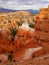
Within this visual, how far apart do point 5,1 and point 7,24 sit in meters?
0.81

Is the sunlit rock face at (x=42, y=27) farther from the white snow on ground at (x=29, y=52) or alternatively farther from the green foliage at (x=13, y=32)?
the green foliage at (x=13, y=32)

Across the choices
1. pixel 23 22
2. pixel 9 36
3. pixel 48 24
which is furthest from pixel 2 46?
pixel 48 24

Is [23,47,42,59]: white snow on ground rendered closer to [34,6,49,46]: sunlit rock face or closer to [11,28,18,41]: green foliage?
[34,6,49,46]: sunlit rock face

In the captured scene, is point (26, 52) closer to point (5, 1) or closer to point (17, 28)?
point (17, 28)

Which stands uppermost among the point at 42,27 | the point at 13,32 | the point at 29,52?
the point at 42,27

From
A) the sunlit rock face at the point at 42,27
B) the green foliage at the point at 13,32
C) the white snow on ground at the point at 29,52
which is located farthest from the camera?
the green foliage at the point at 13,32

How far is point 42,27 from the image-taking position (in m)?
9.39

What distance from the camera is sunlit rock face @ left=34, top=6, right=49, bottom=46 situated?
30.3 ft

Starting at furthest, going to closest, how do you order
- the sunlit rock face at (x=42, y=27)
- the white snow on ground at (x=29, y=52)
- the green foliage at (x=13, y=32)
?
the green foliage at (x=13, y=32) → the white snow on ground at (x=29, y=52) → the sunlit rock face at (x=42, y=27)

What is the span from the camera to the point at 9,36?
9.76 meters

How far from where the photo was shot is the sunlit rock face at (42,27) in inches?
364

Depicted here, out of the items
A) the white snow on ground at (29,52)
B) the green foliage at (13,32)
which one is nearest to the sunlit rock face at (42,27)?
the white snow on ground at (29,52)

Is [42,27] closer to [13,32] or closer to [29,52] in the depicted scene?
[29,52]

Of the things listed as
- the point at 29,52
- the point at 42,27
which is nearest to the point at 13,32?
the point at 29,52
